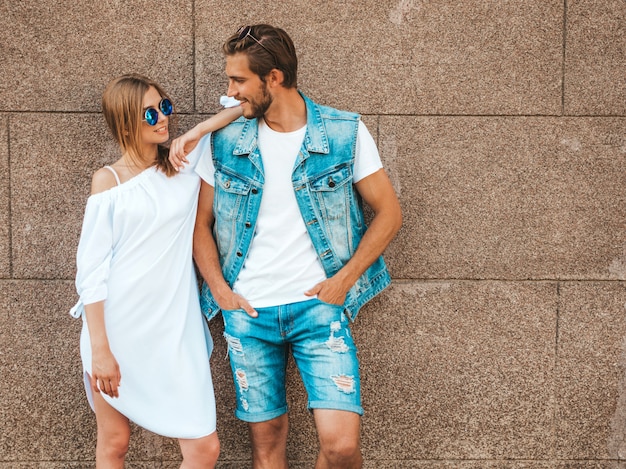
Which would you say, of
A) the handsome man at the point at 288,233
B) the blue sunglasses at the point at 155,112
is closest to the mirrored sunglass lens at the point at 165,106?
the blue sunglasses at the point at 155,112

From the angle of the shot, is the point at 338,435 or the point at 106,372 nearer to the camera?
the point at 106,372

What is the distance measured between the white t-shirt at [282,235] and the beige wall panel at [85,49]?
873mm

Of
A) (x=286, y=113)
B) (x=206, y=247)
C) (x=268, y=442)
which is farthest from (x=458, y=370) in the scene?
(x=286, y=113)

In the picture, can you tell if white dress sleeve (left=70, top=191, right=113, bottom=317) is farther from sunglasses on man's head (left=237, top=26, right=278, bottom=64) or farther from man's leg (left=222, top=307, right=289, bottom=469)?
sunglasses on man's head (left=237, top=26, right=278, bottom=64)

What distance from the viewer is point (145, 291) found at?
9.45 ft

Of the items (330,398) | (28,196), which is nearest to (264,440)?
(330,398)

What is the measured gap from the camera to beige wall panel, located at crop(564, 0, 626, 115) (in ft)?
11.7

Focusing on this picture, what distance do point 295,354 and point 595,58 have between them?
7.70ft

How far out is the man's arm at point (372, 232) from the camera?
9.95 ft

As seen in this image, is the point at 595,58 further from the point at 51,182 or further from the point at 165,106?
the point at 51,182

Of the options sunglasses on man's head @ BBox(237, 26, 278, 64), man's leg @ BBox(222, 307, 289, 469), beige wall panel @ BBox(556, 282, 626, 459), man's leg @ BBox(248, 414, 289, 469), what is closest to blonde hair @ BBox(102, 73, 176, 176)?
sunglasses on man's head @ BBox(237, 26, 278, 64)

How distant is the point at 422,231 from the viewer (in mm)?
3656

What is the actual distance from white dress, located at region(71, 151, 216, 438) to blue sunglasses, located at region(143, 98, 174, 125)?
24 centimetres

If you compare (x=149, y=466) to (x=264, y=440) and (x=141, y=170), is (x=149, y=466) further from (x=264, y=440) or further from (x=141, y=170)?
(x=141, y=170)
